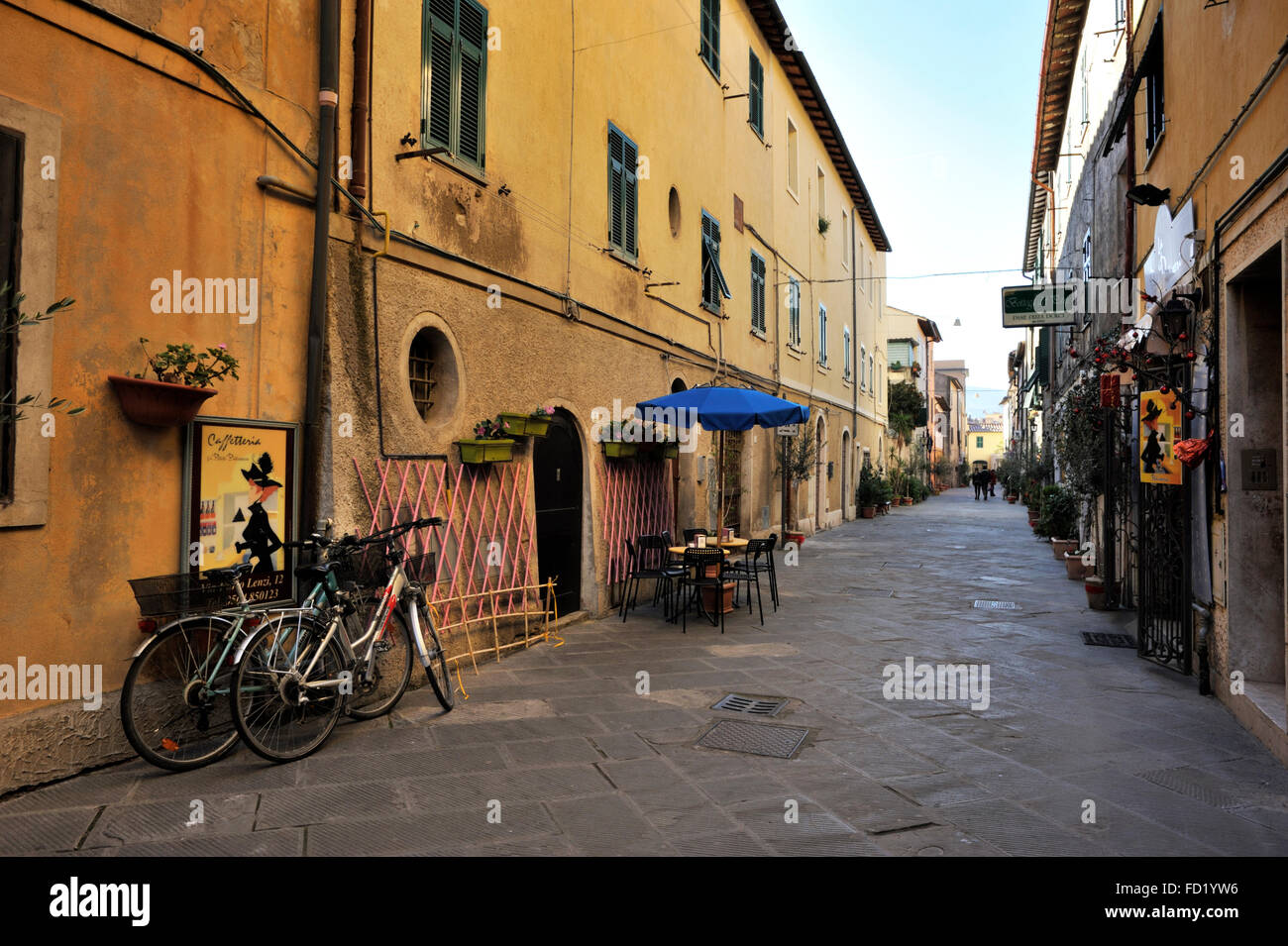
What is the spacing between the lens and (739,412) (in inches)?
335

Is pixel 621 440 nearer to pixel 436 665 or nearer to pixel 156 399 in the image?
pixel 436 665

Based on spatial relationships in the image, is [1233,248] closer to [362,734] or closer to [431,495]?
[431,495]

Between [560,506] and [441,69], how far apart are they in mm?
4030

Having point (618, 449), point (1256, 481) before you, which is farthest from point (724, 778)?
point (618, 449)

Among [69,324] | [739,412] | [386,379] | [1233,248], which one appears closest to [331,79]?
[386,379]

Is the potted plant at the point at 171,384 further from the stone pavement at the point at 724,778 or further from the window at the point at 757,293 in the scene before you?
the window at the point at 757,293

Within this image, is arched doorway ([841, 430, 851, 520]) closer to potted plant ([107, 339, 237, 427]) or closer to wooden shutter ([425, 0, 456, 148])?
wooden shutter ([425, 0, 456, 148])

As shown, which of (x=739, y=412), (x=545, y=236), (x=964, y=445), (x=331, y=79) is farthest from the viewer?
(x=964, y=445)

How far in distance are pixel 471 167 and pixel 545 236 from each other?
1.30 metres

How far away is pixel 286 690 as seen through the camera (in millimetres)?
4375

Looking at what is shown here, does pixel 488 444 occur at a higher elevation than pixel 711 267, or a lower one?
lower

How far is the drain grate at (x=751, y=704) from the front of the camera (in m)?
5.43

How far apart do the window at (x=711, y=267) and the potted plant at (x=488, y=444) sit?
6222 millimetres

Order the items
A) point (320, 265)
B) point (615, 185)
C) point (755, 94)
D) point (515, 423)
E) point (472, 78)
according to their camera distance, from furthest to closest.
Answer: point (755, 94) → point (615, 185) → point (515, 423) → point (472, 78) → point (320, 265)
